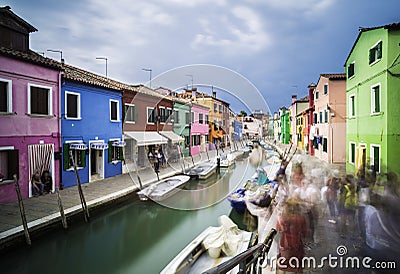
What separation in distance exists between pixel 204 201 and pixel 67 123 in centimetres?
288

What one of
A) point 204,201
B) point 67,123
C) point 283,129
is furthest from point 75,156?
point 283,129

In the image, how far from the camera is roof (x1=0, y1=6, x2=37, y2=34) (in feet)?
12.9

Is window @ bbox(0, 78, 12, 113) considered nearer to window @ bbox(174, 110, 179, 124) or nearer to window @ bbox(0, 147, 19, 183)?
window @ bbox(0, 147, 19, 183)

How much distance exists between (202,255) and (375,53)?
2.18 metres

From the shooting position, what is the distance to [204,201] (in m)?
5.43

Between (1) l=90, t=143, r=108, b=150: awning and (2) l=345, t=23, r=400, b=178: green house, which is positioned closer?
(2) l=345, t=23, r=400, b=178: green house

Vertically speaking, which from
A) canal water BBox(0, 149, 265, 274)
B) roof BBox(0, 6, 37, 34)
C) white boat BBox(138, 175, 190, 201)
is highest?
roof BBox(0, 6, 37, 34)

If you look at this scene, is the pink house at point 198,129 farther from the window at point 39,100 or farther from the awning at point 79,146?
the window at point 39,100

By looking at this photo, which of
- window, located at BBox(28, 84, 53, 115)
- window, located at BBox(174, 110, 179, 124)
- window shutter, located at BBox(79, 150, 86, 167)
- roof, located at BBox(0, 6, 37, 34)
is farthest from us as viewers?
window, located at BBox(174, 110, 179, 124)

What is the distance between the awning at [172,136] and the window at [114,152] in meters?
1.86

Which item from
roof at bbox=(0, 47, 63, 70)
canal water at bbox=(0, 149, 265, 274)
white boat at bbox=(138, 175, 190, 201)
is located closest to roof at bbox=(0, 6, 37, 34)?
roof at bbox=(0, 47, 63, 70)

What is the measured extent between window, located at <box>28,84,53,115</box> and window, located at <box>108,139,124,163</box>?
69.3 inches

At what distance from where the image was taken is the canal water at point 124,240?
2.91 m

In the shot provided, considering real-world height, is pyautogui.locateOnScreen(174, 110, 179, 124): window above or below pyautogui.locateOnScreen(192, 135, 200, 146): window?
above
